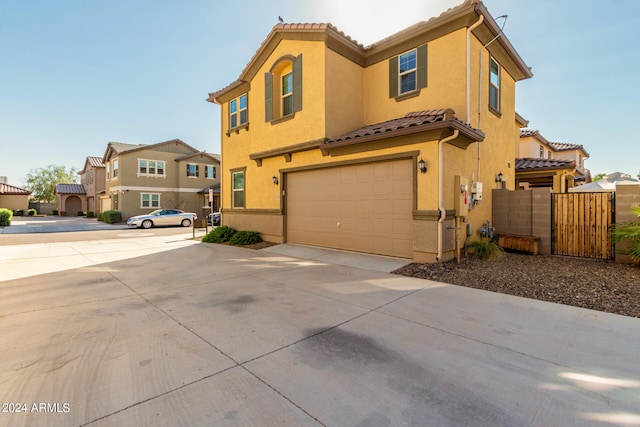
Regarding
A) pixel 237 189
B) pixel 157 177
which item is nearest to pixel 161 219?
pixel 157 177

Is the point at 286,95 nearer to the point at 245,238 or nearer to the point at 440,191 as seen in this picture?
the point at 245,238

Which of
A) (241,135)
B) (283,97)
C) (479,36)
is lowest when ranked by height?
(241,135)

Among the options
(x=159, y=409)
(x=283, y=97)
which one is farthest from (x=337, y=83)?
(x=159, y=409)

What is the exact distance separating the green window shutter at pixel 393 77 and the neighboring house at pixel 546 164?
24.9ft

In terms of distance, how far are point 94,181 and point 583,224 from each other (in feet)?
150

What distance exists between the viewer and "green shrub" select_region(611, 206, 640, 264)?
637cm

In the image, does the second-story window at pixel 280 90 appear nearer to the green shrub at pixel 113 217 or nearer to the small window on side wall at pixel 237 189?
the small window on side wall at pixel 237 189

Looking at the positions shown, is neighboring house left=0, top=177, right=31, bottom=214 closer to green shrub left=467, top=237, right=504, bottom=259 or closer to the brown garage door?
the brown garage door

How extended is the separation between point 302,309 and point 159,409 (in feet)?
7.82

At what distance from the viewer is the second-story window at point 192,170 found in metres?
28.8

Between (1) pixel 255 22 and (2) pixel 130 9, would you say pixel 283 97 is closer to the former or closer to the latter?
(1) pixel 255 22

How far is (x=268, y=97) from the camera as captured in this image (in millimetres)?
11141

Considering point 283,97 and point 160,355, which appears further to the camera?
point 283,97

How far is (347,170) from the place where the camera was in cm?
890
